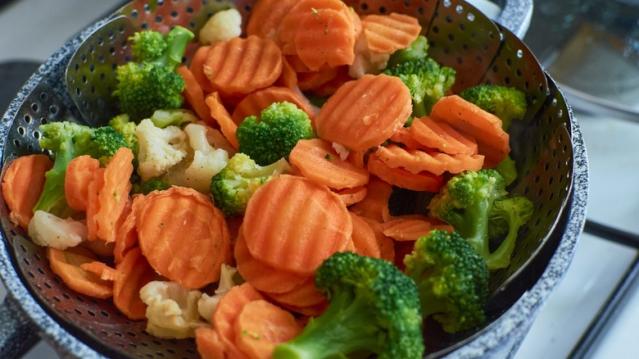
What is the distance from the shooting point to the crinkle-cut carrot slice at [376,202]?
955mm

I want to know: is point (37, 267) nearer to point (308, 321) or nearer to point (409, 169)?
point (308, 321)

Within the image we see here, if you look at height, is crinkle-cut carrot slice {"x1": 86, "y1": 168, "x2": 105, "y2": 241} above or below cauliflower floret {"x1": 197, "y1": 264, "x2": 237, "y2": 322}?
above

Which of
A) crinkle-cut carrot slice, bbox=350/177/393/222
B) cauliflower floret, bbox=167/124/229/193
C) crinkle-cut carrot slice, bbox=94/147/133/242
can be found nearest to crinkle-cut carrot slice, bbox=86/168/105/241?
crinkle-cut carrot slice, bbox=94/147/133/242

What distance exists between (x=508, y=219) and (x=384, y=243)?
16 centimetres

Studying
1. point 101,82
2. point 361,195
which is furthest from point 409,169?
point 101,82

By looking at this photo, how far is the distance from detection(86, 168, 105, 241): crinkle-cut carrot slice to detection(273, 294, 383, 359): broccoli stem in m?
Answer: 0.29

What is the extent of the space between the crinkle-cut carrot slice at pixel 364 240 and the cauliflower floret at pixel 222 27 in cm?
40

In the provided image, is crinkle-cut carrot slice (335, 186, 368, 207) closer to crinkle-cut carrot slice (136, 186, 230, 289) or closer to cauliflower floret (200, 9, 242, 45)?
crinkle-cut carrot slice (136, 186, 230, 289)

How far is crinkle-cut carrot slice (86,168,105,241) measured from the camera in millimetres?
897

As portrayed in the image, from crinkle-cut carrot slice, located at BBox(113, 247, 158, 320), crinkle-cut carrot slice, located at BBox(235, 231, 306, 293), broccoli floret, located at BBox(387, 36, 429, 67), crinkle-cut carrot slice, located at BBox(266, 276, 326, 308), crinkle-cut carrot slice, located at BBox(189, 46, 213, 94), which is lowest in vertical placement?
crinkle-cut carrot slice, located at BBox(113, 247, 158, 320)

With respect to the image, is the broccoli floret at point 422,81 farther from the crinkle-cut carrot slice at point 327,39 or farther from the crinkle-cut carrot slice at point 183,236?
the crinkle-cut carrot slice at point 183,236

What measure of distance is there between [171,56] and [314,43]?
226mm

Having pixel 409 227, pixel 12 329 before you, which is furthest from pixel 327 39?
pixel 12 329

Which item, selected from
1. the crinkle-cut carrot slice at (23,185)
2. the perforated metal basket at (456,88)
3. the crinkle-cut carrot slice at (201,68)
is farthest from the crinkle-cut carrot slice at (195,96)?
the crinkle-cut carrot slice at (23,185)
